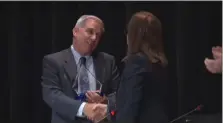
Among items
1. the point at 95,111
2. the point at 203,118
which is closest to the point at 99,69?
the point at 95,111

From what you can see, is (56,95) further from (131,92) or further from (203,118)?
(203,118)

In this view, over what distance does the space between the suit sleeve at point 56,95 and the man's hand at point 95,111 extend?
0.04 m

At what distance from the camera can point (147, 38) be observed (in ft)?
4.34

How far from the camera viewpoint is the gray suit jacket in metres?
1.49

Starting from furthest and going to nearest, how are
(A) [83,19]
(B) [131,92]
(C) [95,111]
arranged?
(A) [83,19] < (C) [95,111] < (B) [131,92]

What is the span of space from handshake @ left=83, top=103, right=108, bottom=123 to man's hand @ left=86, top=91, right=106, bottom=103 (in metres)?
0.02

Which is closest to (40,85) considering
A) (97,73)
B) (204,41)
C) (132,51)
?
(97,73)

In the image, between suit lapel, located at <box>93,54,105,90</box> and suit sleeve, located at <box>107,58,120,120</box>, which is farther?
suit lapel, located at <box>93,54,105,90</box>

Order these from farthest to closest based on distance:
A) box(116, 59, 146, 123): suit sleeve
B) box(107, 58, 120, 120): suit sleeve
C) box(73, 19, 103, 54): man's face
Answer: box(73, 19, 103, 54): man's face < box(107, 58, 120, 120): suit sleeve < box(116, 59, 146, 123): suit sleeve

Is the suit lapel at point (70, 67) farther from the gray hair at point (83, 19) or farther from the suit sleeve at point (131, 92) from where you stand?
the suit sleeve at point (131, 92)

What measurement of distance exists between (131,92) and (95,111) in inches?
9.4

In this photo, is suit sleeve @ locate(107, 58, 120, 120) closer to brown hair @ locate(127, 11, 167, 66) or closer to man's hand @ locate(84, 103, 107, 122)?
man's hand @ locate(84, 103, 107, 122)

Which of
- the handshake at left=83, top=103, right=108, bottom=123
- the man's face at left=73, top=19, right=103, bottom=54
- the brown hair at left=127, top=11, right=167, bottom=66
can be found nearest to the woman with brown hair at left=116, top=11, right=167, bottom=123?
the brown hair at left=127, top=11, right=167, bottom=66

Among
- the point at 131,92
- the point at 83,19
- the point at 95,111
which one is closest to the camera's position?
the point at 131,92
